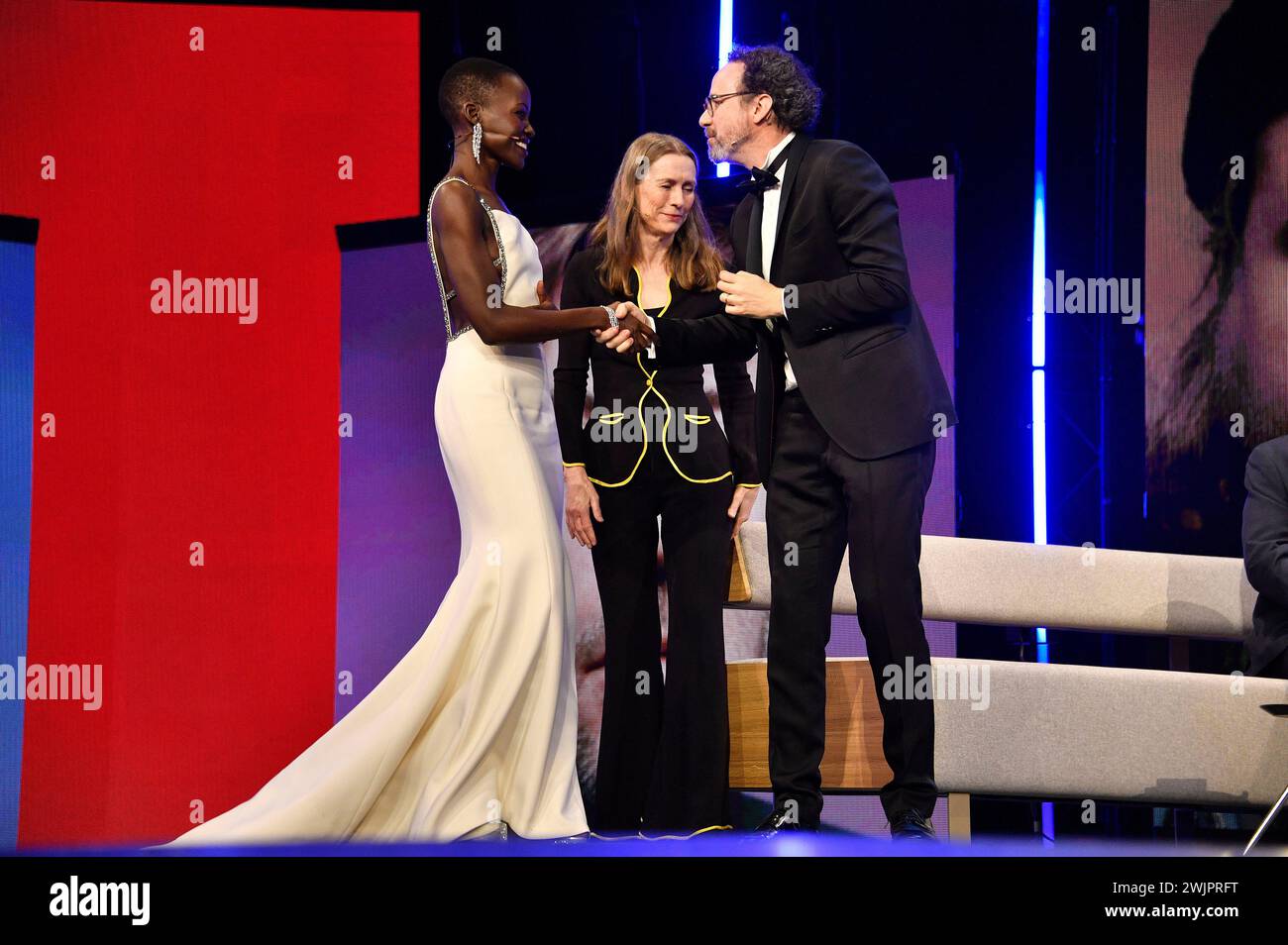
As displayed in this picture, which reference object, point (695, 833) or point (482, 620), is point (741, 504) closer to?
point (482, 620)

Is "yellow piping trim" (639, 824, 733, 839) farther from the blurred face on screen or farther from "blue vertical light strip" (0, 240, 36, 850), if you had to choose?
the blurred face on screen

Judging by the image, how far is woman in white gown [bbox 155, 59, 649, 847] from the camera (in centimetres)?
342

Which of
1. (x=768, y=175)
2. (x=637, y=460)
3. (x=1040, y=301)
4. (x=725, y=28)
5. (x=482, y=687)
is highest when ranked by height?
(x=725, y=28)

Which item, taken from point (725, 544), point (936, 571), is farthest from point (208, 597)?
point (936, 571)

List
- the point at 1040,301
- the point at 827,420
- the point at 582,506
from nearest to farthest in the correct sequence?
the point at 827,420 → the point at 582,506 → the point at 1040,301

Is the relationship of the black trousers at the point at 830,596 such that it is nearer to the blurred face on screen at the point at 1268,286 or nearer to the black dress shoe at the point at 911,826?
the black dress shoe at the point at 911,826

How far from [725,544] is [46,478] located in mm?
2557

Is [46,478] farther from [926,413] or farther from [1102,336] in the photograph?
[1102,336]

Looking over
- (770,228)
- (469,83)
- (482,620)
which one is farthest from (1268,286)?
(482,620)

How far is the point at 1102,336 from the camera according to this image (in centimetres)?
485

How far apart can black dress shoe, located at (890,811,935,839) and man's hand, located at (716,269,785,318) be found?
3.87ft

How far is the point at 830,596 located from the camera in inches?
131

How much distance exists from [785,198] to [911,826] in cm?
150

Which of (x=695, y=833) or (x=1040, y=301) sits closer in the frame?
(x=695, y=833)
